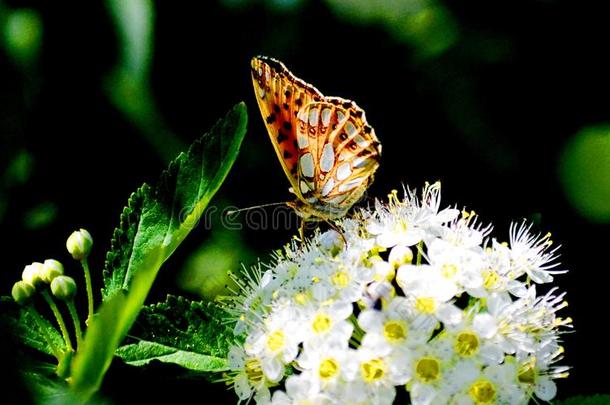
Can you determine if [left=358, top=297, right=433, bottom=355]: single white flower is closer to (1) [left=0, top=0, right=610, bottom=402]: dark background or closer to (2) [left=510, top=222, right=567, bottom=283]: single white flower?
(2) [left=510, top=222, right=567, bottom=283]: single white flower

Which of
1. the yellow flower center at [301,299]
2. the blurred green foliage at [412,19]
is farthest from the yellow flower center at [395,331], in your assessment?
the blurred green foliage at [412,19]

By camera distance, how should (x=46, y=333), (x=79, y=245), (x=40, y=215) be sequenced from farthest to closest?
(x=40, y=215) < (x=79, y=245) < (x=46, y=333)

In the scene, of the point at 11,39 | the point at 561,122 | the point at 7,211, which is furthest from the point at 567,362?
the point at 11,39

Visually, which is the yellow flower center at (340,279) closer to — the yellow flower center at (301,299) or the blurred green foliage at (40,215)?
the yellow flower center at (301,299)

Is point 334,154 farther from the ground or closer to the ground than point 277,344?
farther from the ground

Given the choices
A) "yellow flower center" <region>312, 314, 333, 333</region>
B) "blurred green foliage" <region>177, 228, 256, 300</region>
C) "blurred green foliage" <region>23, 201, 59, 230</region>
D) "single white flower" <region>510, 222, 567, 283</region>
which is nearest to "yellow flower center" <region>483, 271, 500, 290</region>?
"single white flower" <region>510, 222, 567, 283</region>

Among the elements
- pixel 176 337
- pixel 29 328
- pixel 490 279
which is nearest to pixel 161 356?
pixel 176 337

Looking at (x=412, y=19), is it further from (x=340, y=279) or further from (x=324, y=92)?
(x=340, y=279)
